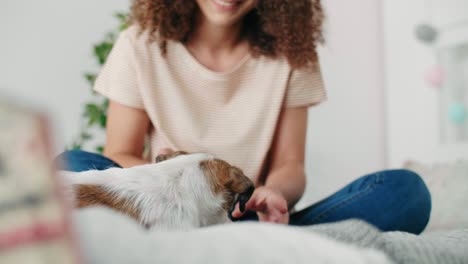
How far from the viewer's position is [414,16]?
3035 millimetres

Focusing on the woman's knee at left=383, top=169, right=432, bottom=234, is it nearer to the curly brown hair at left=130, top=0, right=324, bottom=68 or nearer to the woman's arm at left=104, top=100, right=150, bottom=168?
the curly brown hair at left=130, top=0, right=324, bottom=68

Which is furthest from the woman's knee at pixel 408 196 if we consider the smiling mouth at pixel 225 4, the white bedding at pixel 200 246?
the white bedding at pixel 200 246

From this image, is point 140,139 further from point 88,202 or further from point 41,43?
point 41,43

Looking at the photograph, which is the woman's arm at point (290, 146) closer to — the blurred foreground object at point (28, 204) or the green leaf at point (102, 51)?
the green leaf at point (102, 51)

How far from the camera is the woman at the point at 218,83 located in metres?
1.59

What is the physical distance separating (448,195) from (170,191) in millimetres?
1441

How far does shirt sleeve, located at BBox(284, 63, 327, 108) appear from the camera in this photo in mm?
1676

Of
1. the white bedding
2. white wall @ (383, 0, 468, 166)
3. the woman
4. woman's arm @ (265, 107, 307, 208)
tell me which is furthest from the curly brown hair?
white wall @ (383, 0, 468, 166)

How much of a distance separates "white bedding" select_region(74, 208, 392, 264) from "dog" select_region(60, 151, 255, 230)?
0.37m

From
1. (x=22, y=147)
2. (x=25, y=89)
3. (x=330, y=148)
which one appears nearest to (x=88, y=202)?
(x=22, y=147)

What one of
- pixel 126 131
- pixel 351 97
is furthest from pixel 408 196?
pixel 351 97

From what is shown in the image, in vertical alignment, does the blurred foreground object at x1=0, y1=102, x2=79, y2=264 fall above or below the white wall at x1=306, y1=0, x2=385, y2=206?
above

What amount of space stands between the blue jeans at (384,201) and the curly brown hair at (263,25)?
470 millimetres

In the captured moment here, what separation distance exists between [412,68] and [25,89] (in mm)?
1874
